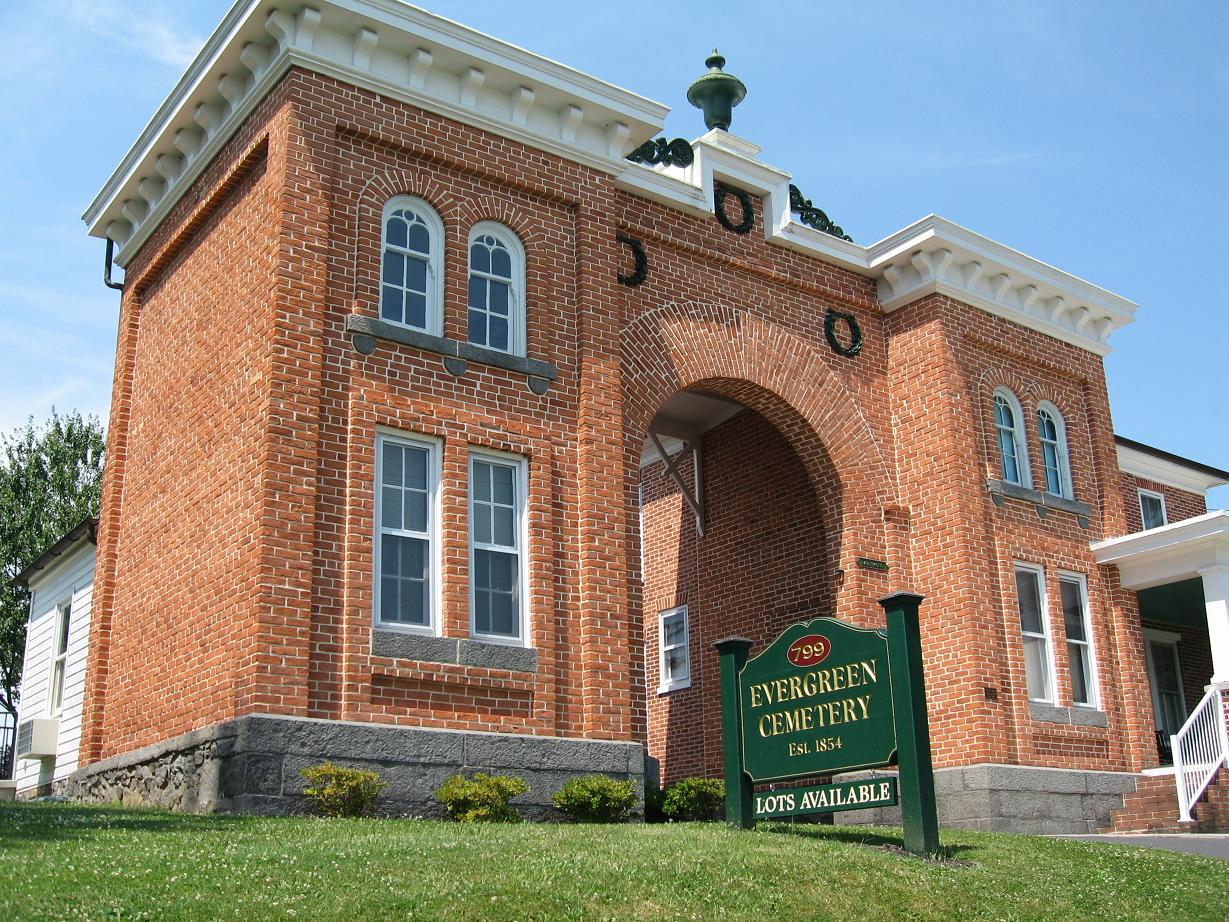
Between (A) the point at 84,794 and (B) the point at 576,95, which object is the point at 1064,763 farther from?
(A) the point at 84,794

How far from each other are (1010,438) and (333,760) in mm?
12763

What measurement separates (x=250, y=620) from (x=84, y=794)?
484cm

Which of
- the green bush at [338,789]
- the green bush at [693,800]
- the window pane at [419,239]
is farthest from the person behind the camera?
the window pane at [419,239]

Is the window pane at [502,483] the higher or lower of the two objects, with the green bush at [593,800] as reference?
higher

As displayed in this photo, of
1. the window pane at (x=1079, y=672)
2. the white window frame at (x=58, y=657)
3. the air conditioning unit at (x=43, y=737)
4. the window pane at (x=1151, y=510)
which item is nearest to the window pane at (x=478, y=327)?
the white window frame at (x=58, y=657)

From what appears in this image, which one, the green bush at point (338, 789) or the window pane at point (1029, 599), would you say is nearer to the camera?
the green bush at point (338, 789)

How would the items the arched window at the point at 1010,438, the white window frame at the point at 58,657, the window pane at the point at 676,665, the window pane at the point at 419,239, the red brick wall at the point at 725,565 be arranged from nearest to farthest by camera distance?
the window pane at the point at 419,239
the red brick wall at the point at 725,565
the arched window at the point at 1010,438
the white window frame at the point at 58,657
the window pane at the point at 676,665

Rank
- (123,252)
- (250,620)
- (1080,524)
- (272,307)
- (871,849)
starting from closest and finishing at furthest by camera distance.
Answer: (871,849)
(250,620)
(272,307)
(123,252)
(1080,524)

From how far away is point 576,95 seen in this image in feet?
53.4

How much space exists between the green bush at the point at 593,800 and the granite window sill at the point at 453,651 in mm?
1375

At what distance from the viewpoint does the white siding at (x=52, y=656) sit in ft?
64.2

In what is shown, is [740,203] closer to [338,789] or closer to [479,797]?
[479,797]

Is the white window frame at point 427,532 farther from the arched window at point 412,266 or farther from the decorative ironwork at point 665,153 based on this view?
the decorative ironwork at point 665,153

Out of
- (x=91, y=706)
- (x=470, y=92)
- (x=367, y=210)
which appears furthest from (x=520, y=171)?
(x=91, y=706)
